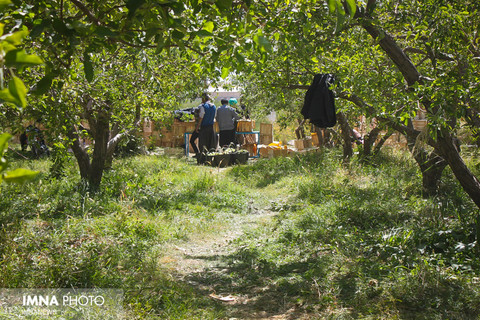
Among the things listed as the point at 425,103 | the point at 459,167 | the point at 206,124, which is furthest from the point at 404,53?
the point at 206,124

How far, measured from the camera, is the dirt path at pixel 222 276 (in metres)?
4.33

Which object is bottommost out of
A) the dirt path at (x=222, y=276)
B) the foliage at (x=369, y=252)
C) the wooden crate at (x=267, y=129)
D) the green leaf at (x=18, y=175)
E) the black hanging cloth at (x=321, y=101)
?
the dirt path at (x=222, y=276)

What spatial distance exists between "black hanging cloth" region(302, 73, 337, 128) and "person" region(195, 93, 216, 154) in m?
6.49

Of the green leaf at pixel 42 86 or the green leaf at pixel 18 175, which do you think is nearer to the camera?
the green leaf at pixel 18 175

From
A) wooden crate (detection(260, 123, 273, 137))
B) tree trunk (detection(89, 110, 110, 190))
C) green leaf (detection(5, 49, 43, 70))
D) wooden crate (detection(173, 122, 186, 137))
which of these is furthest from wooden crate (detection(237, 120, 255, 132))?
green leaf (detection(5, 49, 43, 70))

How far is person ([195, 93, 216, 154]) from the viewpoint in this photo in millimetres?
13758

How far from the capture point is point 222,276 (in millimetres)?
5191

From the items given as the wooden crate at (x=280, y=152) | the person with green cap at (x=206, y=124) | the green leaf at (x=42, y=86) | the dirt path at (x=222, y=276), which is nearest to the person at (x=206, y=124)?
the person with green cap at (x=206, y=124)

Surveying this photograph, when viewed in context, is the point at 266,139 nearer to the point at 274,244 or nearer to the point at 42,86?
the point at 274,244

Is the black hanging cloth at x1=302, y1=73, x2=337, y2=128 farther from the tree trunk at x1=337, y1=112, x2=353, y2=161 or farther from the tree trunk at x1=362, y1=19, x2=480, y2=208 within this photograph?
the tree trunk at x1=337, y1=112, x2=353, y2=161

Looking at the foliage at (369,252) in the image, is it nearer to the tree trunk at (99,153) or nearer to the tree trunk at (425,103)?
the tree trunk at (425,103)

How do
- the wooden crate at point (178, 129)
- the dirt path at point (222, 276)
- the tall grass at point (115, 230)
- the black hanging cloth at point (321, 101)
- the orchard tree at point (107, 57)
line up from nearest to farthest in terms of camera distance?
the orchard tree at point (107, 57) < the tall grass at point (115, 230) < the dirt path at point (222, 276) < the black hanging cloth at point (321, 101) < the wooden crate at point (178, 129)

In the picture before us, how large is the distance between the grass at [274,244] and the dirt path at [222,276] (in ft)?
0.13

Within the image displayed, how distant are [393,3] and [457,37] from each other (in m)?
1.49
